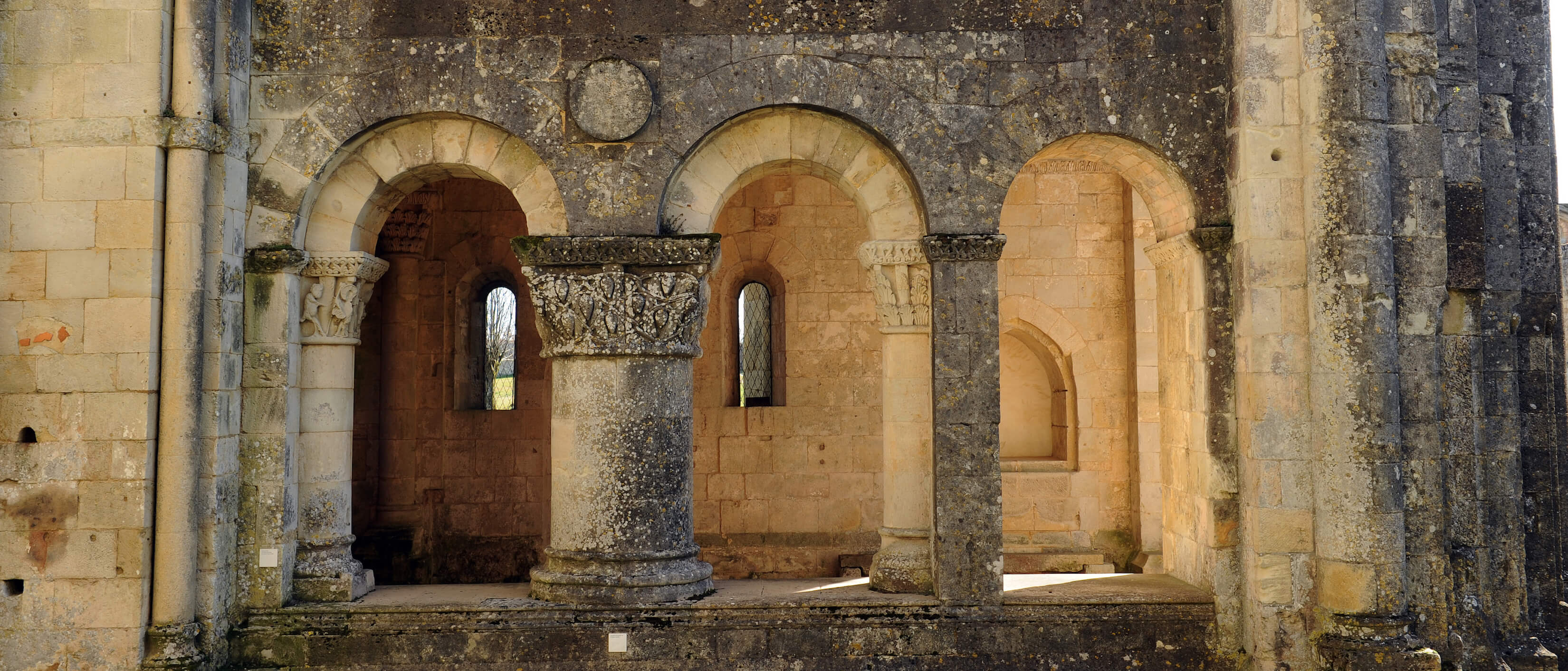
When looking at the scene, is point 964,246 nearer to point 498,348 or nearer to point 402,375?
point 402,375

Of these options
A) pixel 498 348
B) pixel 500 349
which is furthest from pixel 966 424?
pixel 500 349

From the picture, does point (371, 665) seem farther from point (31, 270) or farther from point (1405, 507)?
point (1405, 507)

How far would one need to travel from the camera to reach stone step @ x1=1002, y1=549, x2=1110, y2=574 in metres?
9.74

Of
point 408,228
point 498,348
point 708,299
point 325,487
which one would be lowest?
point 325,487

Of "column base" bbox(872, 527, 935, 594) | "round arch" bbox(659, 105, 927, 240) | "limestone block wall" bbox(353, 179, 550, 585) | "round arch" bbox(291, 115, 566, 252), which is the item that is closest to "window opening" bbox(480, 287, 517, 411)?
"limestone block wall" bbox(353, 179, 550, 585)

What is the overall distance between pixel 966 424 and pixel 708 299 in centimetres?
189

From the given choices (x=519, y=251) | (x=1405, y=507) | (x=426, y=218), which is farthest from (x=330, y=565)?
(x=1405, y=507)

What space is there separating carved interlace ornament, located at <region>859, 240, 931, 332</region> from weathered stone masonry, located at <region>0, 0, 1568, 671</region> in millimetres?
28

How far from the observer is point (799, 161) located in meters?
6.96

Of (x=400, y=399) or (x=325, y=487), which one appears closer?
(x=325, y=487)

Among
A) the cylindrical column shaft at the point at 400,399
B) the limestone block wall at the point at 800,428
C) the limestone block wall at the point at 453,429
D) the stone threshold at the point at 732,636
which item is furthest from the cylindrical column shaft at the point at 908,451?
the cylindrical column shaft at the point at 400,399

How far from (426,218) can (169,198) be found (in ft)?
11.7

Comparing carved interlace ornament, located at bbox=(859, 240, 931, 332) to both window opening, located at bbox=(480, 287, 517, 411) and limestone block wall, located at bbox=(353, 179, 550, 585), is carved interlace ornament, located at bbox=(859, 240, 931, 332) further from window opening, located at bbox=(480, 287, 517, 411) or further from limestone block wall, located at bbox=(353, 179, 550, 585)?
window opening, located at bbox=(480, 287, 517, 411)

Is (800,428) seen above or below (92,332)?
below
